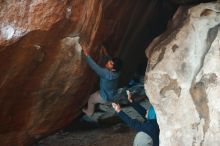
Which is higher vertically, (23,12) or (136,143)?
(23,12)

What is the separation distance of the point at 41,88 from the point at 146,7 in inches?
90.4

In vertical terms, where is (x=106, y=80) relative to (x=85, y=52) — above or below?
below

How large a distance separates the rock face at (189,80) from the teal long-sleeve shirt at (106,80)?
61 centimetres

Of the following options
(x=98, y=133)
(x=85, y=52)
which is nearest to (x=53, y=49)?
(x=85, y=52)

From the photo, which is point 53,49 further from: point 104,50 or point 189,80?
point 189,80

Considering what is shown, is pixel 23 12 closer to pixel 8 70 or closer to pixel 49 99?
pixel 8 70

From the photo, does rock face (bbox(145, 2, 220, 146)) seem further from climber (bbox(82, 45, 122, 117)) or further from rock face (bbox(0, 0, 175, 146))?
rock face (bbox(0, 0, 175, 146))

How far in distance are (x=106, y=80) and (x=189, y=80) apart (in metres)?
1.42

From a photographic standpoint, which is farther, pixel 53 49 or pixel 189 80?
pixel 53 49

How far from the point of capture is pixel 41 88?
7.45 meters

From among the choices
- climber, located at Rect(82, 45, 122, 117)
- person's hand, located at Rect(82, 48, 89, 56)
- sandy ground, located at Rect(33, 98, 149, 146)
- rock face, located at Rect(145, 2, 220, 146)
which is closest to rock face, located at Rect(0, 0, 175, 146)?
person's hand, located at Rect(82, 48, 89, 56)

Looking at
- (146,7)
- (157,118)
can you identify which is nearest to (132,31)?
(146,7)

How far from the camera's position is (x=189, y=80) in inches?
247

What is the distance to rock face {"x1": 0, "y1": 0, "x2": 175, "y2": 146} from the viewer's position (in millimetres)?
6199
